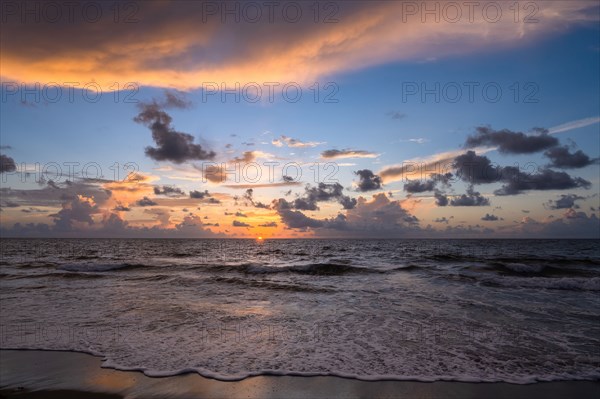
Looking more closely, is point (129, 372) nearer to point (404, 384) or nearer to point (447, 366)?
point (404, 384)

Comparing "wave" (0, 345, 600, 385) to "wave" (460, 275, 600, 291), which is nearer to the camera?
"wave" (0, 345, 600, 385)

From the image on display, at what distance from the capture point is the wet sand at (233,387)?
659cm

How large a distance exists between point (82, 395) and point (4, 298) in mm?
14120

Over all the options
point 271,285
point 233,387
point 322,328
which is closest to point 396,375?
point 233,387

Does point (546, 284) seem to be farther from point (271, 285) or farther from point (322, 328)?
point (322, 328)

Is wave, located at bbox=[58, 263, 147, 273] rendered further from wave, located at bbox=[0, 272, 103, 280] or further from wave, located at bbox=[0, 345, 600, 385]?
wave, located at bbox=[0, 345, 600, 385]

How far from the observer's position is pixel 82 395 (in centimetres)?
649

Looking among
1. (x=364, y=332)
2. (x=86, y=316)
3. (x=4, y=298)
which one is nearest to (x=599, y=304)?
(x=364, y=332)

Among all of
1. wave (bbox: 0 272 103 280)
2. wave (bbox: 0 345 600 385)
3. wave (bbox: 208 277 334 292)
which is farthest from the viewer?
wave (bbox: 0 272 103 280)

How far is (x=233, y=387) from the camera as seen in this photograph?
689 centimetres

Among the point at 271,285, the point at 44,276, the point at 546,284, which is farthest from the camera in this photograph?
the point at 44,276

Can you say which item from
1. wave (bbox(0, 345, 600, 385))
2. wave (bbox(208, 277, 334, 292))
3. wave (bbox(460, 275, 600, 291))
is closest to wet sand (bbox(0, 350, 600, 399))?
wave (bbox(0, 345, 600, 385))

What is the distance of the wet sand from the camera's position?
6.59 metres

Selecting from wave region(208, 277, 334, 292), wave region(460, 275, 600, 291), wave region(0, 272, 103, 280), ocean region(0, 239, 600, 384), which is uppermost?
ocean region(0, 239, 600, 384)
